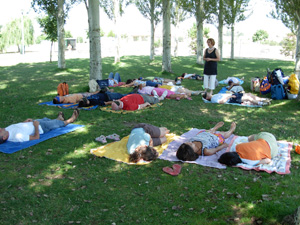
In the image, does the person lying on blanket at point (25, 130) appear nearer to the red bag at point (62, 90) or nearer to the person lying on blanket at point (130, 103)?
the person lying on blanket at point (130, 103)

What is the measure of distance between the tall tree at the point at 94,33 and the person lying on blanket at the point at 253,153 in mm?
7603

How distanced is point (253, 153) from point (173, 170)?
151cm

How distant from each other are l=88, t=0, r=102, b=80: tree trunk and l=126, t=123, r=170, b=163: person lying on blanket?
19.9ft

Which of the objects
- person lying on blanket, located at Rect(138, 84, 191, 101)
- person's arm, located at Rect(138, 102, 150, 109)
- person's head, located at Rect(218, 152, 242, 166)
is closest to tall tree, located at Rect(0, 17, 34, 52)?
person lying on blanket, located at Rect(138, 84, 191, 101)

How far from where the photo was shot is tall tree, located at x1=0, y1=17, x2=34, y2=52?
4367 centimetres

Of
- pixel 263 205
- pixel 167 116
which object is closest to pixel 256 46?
pixel 167 116

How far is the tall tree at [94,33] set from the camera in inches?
419

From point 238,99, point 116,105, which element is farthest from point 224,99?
point 116,105

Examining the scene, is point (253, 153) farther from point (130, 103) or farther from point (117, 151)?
point (130, 103)

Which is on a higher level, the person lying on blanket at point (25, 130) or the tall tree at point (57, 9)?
the tall tree at point (57, 9)

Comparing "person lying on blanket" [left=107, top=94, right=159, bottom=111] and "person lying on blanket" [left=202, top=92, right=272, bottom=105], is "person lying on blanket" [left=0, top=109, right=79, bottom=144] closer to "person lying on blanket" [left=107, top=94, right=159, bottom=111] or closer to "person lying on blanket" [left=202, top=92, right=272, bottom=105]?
"person lying on blanket" [left=107, top=94, right=159, bottom=111]

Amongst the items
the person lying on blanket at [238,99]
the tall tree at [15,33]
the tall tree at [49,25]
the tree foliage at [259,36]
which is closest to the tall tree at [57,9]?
the tall tree at [49,25]

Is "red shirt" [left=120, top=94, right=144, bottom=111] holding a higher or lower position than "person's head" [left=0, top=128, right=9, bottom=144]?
higher

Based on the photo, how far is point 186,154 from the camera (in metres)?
5.04
